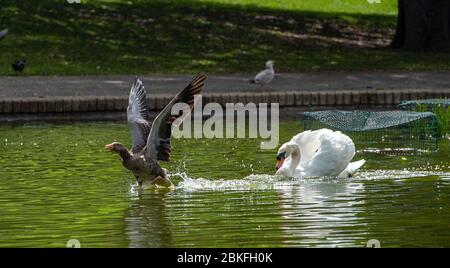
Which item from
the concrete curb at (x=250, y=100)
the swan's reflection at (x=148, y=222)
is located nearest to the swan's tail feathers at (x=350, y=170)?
the swan's reflection at (x=148, y=222)

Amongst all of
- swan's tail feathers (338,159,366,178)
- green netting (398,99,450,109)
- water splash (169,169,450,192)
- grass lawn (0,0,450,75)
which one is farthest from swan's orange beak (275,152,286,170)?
grass lawn (0,0,450,75)

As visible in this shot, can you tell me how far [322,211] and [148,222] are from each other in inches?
52.7

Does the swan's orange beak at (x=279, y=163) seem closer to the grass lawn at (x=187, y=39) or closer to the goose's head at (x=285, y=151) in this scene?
the goose's head at (x=285, y=151)

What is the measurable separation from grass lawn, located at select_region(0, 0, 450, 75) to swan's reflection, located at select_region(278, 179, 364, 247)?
10478 millimetres

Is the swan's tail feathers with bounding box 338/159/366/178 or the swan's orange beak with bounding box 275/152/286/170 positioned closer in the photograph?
the swan's tail feathers with bounding box 338/159/366/178


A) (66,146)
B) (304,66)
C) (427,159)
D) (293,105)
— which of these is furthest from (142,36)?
(427,159)

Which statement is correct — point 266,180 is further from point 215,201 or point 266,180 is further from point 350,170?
point 215,201

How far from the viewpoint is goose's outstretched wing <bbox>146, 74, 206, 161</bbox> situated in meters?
12.2

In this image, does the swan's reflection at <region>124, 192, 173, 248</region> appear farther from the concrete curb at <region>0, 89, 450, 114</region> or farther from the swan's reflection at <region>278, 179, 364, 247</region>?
the concrete curb at <region>0, 89, 450, 114</region>

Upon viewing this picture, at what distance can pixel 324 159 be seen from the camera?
13133mm

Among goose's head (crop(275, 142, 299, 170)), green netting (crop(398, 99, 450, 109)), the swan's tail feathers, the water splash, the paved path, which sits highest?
green netting (crop(398, 99, 450, 109))

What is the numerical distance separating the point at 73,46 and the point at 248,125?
8.01 meters

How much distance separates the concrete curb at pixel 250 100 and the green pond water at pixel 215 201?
8.31 feet

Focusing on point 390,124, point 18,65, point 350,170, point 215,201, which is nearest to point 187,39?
point 18,65
